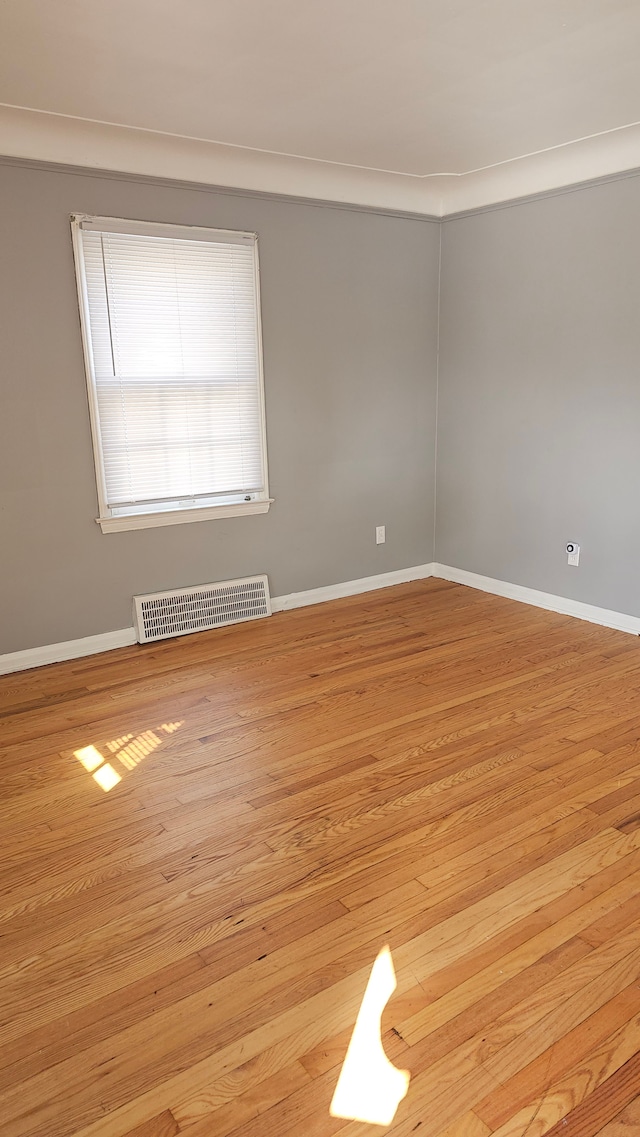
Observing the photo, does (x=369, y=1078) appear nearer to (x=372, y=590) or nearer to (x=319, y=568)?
(x=319, y=568)

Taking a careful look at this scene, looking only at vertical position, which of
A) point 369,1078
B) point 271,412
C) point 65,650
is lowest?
point 369,1078

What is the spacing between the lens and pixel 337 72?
2.73 meters

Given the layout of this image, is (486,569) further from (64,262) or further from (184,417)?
(64,262)

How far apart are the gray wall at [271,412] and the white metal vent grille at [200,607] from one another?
0.23 ft

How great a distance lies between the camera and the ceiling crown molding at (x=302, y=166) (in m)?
3.25

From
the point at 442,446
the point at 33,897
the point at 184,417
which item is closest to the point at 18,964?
the point at 33,897

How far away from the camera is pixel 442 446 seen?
500 cm

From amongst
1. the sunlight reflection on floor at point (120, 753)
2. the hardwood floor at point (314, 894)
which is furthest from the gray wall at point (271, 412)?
the sunlight reflection on floor at point (120, 753)

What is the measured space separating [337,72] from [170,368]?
162 cm

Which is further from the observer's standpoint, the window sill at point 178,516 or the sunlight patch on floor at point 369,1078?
the window sill at point 178,516

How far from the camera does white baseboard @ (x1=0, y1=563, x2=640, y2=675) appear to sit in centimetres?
373

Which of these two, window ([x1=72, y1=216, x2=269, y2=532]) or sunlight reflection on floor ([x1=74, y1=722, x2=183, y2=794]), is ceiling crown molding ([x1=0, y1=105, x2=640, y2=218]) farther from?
sunlight reflection on floor ([x1=74, y1=722, x2=183, y2=794])

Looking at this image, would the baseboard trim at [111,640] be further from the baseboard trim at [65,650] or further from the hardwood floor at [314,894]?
the hardwood floor at [314,894]

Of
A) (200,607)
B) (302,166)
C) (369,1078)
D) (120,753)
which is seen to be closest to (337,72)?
(302,166)
